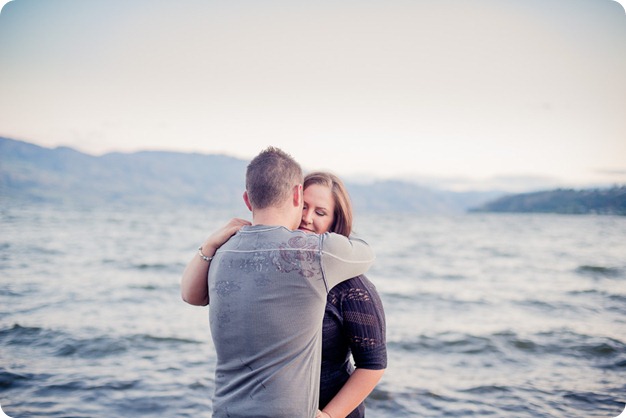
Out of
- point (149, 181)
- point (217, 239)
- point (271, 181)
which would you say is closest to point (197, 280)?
point (217, 239)

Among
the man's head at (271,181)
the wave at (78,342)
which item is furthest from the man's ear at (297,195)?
the wave at (78,342)

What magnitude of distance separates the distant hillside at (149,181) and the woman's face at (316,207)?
11896 cm

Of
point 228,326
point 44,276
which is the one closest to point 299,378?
point 228,326

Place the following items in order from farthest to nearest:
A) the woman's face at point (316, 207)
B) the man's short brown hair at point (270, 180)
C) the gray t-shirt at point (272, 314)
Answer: the woman's face at point (316, 207)
the man's short brown hair at point (270, 180)
the gray t-shirt at point (272, 314)

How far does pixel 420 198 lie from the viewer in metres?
170

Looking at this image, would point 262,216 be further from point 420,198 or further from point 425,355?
point 420,198

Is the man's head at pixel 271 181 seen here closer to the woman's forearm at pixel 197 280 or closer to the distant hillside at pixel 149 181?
the woman's forearm at pixel 197 280

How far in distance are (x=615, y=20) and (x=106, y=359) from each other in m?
8.63

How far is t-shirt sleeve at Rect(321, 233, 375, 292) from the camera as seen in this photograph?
210 cm

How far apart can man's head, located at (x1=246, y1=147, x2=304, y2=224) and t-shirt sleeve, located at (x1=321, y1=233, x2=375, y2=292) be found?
0.26 metres

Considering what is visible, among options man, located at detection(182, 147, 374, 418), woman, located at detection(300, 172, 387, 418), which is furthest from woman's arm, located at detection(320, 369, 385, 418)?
man, located at detection(182, 147, 374, 418)

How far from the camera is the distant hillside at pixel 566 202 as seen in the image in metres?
25.1

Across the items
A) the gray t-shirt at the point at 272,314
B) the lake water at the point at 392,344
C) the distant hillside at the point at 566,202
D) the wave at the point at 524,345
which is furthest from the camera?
the distant hillside at the point at 566,202

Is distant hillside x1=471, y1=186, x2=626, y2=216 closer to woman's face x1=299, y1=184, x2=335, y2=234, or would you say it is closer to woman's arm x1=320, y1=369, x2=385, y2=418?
woman's face x1=299, y1=184, x2=335, y2=234
